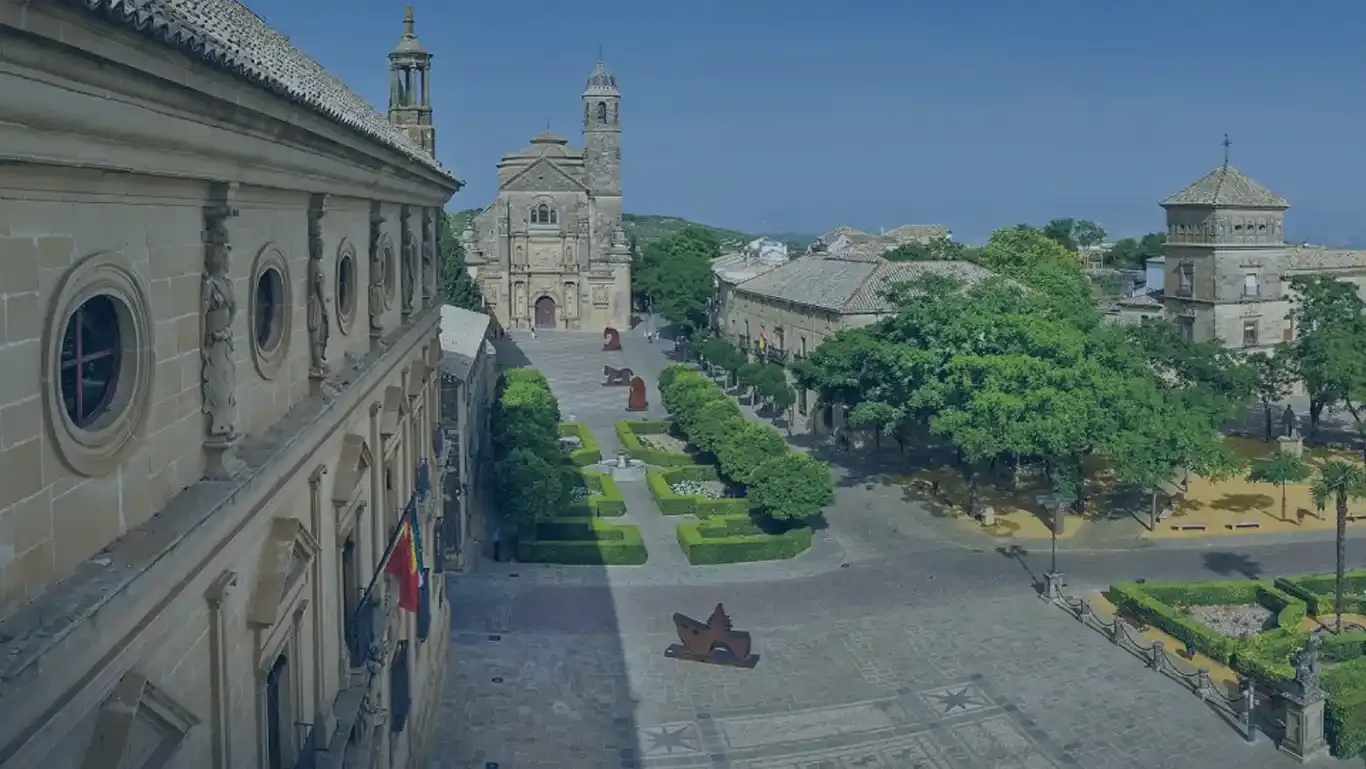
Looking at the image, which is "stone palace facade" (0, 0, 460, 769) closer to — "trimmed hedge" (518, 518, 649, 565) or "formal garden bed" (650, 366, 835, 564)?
"trimmed hedge" (518, 518, 649, 565)

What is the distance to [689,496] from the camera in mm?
38562

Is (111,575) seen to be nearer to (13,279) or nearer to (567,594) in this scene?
(13,279)

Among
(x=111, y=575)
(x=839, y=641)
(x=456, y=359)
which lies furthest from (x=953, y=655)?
(x=111, y=575)

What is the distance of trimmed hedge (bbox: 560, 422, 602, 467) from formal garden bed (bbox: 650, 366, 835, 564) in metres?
2.54

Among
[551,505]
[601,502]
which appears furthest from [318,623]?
[601,502]

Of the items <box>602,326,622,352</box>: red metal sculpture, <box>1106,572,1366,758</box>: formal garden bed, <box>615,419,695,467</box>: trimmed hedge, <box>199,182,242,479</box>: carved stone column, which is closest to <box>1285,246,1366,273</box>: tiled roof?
<box>615,419,695,467</box>: trimmed hedge

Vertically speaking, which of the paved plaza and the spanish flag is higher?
the spanish flag

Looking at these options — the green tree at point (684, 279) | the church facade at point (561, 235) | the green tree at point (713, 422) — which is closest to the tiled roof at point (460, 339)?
the green tree at point (713, 422)

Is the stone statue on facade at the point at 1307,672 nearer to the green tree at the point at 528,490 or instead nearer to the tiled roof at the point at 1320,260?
the green tree at the point at 528,490

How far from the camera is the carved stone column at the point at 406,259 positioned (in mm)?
20234

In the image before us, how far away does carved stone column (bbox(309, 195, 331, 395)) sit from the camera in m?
12.6

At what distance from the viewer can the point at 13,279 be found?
6.09 meters

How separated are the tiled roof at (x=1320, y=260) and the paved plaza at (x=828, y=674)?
3420 centimetres

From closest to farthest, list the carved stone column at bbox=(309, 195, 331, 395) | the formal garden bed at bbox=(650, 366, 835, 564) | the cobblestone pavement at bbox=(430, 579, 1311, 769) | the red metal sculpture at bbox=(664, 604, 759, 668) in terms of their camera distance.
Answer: the carved stone column at bbox=(309, 195, 331, 395), the cobblestone pavement at bbox=(430, 579, 1311, 769), the red metal sculpture at bbox=(664, 604, 759, 668), the formal garden bed at bbox=(650, 366, 835, 564)
